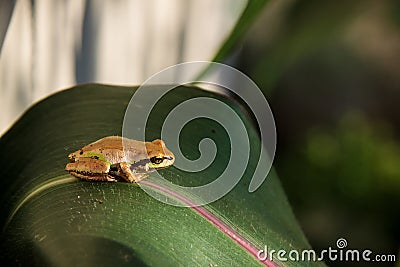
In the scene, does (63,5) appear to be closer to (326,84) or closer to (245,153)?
(245,153)

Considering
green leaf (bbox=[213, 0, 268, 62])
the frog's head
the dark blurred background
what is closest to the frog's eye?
the frog's head

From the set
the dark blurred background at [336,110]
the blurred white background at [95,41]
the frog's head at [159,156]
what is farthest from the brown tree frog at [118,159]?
the dark blurred background at [336,110]

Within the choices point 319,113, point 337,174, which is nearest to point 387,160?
point 337,174

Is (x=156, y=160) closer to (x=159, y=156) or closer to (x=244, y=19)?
(x=159, y=156)

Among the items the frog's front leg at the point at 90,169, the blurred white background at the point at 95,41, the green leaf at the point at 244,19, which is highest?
the green leaf at the point at 244,19

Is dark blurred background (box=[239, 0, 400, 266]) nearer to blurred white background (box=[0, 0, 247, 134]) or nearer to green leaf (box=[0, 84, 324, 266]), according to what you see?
blurred white background (box=[0, 0, 247, 134])

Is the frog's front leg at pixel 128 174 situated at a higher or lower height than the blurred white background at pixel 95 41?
higher

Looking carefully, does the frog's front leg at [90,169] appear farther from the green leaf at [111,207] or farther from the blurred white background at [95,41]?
the blurred white background at [95,41]

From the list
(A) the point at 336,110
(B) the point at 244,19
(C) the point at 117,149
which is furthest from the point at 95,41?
(A) the point at 336,110
